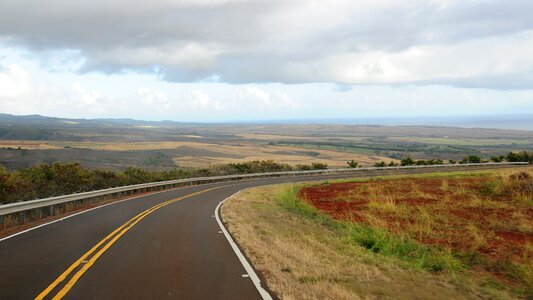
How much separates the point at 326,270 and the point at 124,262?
161 inches

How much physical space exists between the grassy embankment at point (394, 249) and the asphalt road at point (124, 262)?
0.88m

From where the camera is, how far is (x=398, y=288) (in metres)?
7.64

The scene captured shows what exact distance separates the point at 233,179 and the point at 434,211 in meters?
33.0

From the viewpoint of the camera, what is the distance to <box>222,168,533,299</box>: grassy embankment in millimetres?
7793

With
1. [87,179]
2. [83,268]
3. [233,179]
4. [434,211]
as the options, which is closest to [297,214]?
[434,211]

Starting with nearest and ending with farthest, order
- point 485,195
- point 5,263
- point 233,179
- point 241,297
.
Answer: point 241,297 → point 5,263 → point 485,195 → point 233,179

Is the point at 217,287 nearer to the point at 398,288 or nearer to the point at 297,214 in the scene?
the point at 398,288

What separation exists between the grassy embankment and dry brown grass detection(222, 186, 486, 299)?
0.02 m

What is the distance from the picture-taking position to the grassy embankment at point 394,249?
7793 mm

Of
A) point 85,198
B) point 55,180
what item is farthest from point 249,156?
point 85,198

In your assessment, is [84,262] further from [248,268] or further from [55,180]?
[55,180]

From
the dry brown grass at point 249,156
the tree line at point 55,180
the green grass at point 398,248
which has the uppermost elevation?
the green grass at point 398,248

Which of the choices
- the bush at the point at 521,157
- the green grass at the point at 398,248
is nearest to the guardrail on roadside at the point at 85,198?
the bush at the point at 521,157

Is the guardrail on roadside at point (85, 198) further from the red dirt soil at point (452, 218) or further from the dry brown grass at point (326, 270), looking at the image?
the red dirt soil at point (452, 218)
